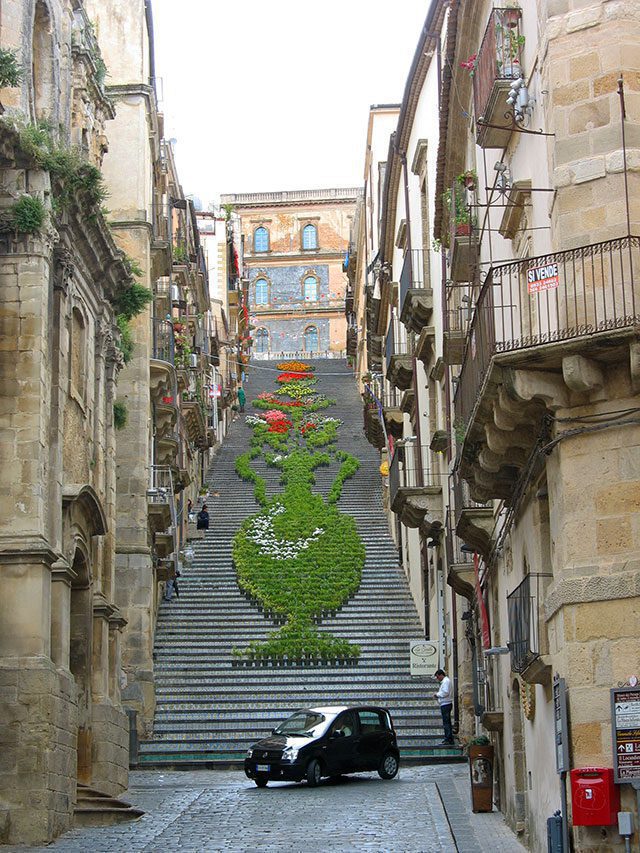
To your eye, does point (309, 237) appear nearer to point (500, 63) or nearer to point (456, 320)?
point (456, 320)

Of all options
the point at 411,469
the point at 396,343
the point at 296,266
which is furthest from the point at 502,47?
the point at 296,266

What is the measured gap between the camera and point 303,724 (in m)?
26.4

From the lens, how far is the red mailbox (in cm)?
1213

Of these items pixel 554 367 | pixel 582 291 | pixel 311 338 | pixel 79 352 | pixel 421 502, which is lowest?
pixel 421 502

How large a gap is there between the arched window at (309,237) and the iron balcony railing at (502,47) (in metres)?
92.9

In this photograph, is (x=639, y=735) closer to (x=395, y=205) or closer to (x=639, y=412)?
(x=639, y=412)

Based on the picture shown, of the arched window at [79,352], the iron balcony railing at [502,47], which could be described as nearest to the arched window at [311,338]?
the arched window at [79,352]

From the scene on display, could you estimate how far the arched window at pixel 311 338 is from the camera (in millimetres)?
104750

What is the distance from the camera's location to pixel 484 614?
23.2m

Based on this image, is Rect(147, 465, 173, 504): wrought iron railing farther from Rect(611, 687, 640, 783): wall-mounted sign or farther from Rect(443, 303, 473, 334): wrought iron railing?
Rect(611, 687, 640, 783): wall-mounted sign

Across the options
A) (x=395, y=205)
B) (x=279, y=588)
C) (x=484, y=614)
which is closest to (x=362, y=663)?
(x=279, y=588)

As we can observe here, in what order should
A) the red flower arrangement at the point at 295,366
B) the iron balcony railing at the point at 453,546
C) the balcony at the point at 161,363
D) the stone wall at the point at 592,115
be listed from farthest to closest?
the red flower arrangement at the point at 295,366 < the balcony at the point at 161,363 < the iron balcony railing at the point at 453,546 < the stone wall at the point at 592,115

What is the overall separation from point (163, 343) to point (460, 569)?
12.4 meters

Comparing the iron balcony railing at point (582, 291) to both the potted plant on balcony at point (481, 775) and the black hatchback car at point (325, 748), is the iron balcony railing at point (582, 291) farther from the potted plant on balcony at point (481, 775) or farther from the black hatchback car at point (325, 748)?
the black hatchback car at point (325, 748)
